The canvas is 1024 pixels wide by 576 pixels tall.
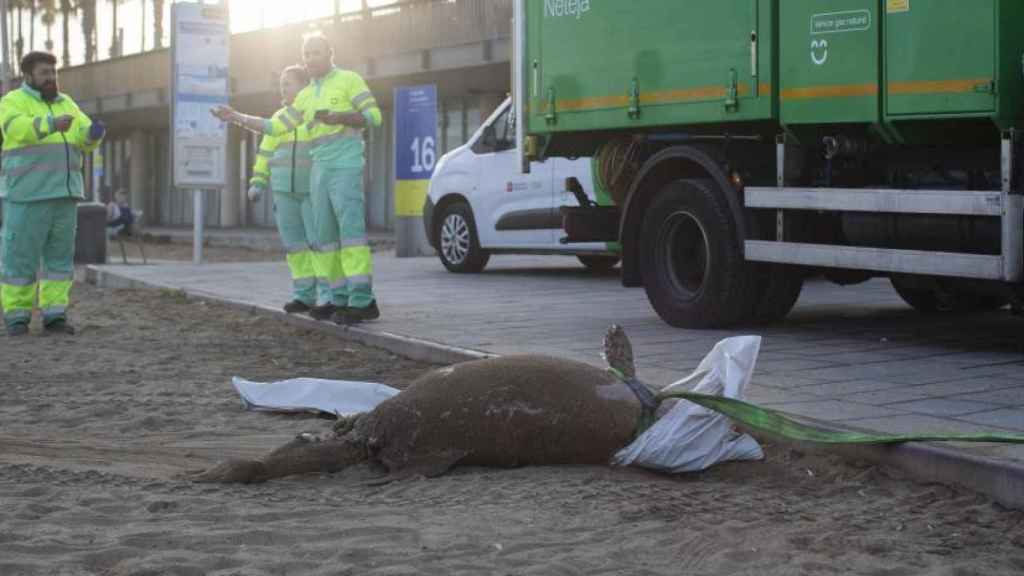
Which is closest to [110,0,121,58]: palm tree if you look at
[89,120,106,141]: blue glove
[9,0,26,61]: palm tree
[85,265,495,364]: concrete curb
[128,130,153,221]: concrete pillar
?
[128,130,153,221]: concrete pillar

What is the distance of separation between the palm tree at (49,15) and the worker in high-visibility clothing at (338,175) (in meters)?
64.0

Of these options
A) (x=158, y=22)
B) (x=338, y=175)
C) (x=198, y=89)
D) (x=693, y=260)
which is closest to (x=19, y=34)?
(x=158, y=22)

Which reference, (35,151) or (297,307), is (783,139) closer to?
(297,307)

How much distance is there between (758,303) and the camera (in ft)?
31.5

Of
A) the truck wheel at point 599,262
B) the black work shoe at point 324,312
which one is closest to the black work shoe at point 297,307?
the black work shoe at point 324,312

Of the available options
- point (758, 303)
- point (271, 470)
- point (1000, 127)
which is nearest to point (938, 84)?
point (1000, 127)

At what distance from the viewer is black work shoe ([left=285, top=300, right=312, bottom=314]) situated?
1140cm

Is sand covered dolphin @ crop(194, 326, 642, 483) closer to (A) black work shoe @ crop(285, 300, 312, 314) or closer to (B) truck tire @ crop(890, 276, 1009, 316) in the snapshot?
(B) truck tire @ crop(890, 276, 1009, 316)

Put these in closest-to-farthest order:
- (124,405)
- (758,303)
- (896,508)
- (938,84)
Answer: (896,508)
(124,405)
(938,84)
(758,303)

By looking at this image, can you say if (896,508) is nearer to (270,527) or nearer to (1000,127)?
(270,527)

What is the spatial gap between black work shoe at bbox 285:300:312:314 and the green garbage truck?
201cm

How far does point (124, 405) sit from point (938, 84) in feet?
14.6

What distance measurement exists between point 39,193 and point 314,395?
4460 millimetres

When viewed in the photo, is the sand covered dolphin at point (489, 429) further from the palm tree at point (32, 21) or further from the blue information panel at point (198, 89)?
the palm tree at point (32, 21)
